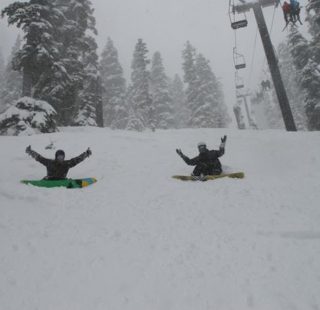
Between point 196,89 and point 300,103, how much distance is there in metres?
14.9

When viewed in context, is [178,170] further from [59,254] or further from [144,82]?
[144,82]

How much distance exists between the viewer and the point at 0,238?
203 inches

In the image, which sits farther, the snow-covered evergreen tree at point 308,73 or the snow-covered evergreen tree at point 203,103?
the snow-covered evergreen tree at point 203,103

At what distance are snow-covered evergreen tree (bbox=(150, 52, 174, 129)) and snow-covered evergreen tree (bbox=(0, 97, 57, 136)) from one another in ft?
83.3

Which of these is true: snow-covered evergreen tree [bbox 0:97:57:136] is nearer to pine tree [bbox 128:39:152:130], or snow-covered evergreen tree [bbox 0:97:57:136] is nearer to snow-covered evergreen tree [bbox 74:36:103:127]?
snow-covered evergreen tree [bbox 74:36:103:127]

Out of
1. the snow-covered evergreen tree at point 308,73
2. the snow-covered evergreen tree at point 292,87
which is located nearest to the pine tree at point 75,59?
the snow-covered evergreen tree at point 308,73

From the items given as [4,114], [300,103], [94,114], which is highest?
[300,103]

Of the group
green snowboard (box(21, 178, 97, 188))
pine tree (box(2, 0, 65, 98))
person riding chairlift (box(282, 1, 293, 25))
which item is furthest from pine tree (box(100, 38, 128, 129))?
green snowboard (box(21, 178, 97, 188))

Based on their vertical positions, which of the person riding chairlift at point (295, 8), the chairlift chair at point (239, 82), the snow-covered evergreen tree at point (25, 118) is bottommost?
the snow-covered evergreen tree at point (25, 118)

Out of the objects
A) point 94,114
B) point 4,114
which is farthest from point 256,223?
point 94,114

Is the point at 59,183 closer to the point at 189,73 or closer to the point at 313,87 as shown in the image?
the point at 313,87

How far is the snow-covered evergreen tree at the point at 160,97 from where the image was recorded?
1655 inches

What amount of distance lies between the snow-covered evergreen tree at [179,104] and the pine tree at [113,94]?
38.6ft

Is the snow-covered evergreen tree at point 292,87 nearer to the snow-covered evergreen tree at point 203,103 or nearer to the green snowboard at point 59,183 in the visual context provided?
the snow-covered evergreen tree at point 203,103
